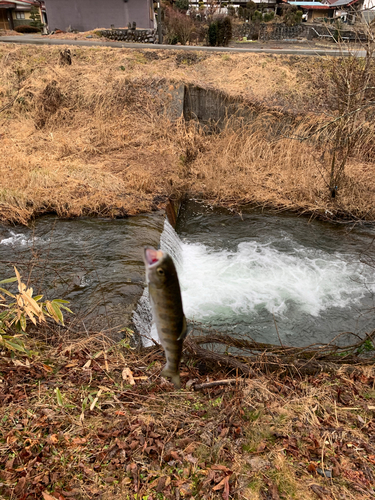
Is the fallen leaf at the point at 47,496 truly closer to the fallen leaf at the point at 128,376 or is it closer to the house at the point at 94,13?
the fallen leaf at the point at 128,376

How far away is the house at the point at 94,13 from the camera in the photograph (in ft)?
81.0

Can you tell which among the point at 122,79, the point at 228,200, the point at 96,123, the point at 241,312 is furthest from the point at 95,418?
the point at 122,79

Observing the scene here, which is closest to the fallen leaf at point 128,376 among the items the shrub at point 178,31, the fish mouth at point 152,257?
the fish mouth at point 152,257

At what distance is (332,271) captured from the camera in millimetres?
7621

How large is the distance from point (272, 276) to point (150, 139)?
7400 mm

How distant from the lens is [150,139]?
12523 millimetres

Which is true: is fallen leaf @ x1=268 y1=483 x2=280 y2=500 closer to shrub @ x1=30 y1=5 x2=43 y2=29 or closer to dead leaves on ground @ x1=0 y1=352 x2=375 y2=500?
dead leaves on ground @ x1=0 y1=352 x2=375 y2=500

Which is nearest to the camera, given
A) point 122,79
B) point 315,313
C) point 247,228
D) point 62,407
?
point 62,407

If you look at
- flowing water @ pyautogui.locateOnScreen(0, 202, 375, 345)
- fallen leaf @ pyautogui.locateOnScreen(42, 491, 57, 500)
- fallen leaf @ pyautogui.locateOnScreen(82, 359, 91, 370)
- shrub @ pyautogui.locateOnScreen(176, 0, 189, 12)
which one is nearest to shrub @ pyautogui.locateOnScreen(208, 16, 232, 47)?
Answer: shrub @ pyautogui.locateOnScreen(176, 0, 189, 12)

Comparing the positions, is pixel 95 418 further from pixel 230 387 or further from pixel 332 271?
pixel 332 271

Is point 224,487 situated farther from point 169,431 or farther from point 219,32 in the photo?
point 219,32

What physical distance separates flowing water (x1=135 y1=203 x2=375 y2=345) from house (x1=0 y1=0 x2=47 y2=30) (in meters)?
38.4

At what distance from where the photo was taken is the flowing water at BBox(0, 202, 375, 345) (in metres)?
5.69

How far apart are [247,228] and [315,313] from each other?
347 centimetres
